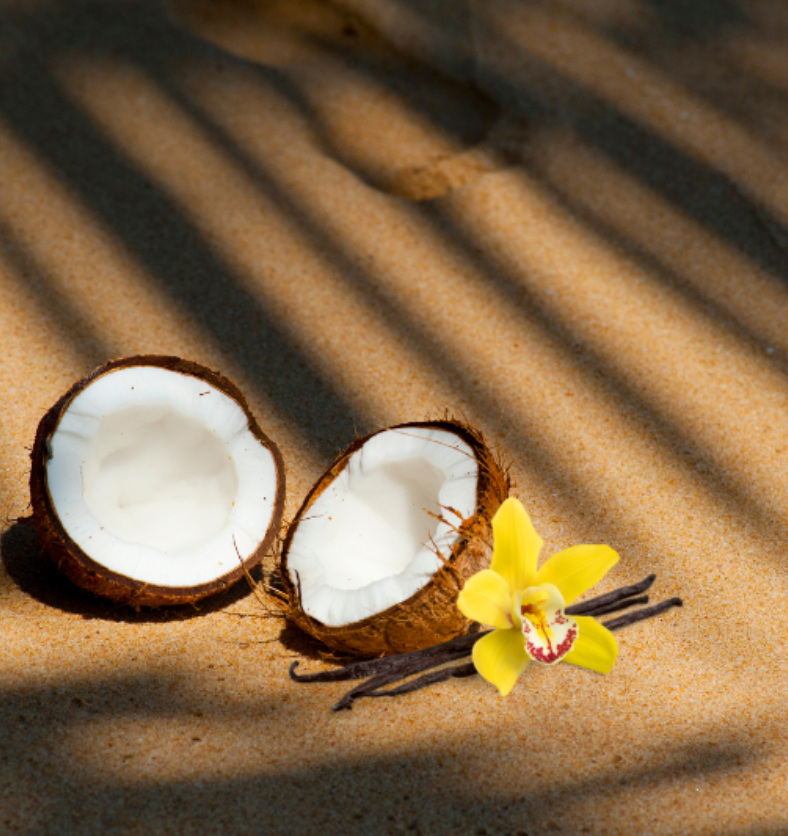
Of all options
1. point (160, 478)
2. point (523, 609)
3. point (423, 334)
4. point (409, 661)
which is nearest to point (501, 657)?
point (523, 609)

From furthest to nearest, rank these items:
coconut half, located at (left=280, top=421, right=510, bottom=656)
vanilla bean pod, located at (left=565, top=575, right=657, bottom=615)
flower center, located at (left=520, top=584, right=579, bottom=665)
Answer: vanilla bean pod, located at (left=565, top=575, right=657, bottom=615), coconut half, located at (left=280, top=421, right=510, bottom=656), flower center, located at (left=520, top=584, right=579, bottom=665)

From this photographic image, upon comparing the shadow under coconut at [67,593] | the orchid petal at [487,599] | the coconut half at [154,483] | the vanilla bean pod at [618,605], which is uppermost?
the orchid petal at [487,599]

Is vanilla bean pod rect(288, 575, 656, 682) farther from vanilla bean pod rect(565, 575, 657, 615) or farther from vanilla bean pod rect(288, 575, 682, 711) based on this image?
vanilla bean pod rect(565, 575, 657, 615)

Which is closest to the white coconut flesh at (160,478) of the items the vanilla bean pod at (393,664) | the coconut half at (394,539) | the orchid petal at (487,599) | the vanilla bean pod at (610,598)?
the coconut half at (394,539)

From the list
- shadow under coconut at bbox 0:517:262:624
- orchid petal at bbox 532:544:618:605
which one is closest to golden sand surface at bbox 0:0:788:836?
shadow under coconut at bbox 0:517:262:624

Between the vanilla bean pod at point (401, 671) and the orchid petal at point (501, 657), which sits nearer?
the orchid petal at point (501, 657)

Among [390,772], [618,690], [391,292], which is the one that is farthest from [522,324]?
[390,772]

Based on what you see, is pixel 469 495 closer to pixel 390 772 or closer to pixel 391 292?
pixel 390 772

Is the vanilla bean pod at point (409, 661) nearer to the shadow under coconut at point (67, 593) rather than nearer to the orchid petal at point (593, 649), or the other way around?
the orchid petal at point (593, 649)
